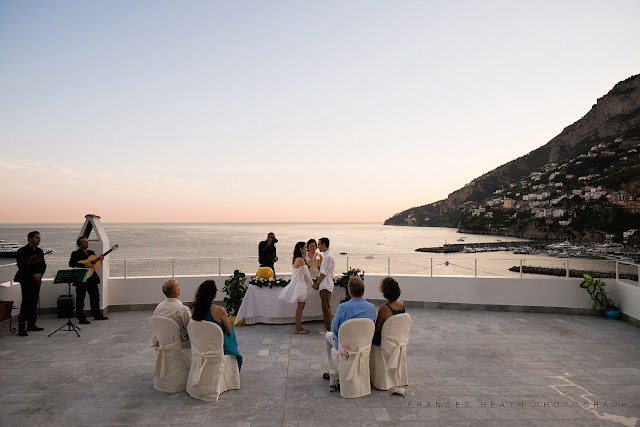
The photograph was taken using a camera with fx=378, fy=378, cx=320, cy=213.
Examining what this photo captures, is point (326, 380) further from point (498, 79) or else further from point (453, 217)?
point (453, 217)

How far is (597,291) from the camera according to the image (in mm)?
7570

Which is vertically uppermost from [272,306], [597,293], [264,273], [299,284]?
[264,273]

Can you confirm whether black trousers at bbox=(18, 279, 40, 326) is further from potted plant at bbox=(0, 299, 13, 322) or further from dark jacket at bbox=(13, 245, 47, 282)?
potted plant at bbox=(0, 299, 13, 322)

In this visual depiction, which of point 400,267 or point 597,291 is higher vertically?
point 597,291

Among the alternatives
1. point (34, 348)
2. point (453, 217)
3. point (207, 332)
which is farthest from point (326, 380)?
point (453, 217)

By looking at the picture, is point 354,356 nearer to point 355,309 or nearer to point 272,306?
point 355,309

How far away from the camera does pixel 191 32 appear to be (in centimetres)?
1459

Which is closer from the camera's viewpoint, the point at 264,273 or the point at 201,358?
the point at 201,358

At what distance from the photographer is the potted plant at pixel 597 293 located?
741 centimetres

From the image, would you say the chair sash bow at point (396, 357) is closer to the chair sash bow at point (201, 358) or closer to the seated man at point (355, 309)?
the seated man at point (355, 309)

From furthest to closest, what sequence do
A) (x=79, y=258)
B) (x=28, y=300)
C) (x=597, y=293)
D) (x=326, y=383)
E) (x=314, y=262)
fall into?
(x=597, y=293), (x=79, y=258), (x=314, y=262), (x=28, y=300), (x=326, y=383)

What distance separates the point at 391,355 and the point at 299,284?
106 inches

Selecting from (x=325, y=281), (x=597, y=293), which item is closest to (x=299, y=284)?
(x=325, y=281)

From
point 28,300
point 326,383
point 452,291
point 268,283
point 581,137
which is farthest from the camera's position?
point 581,137
